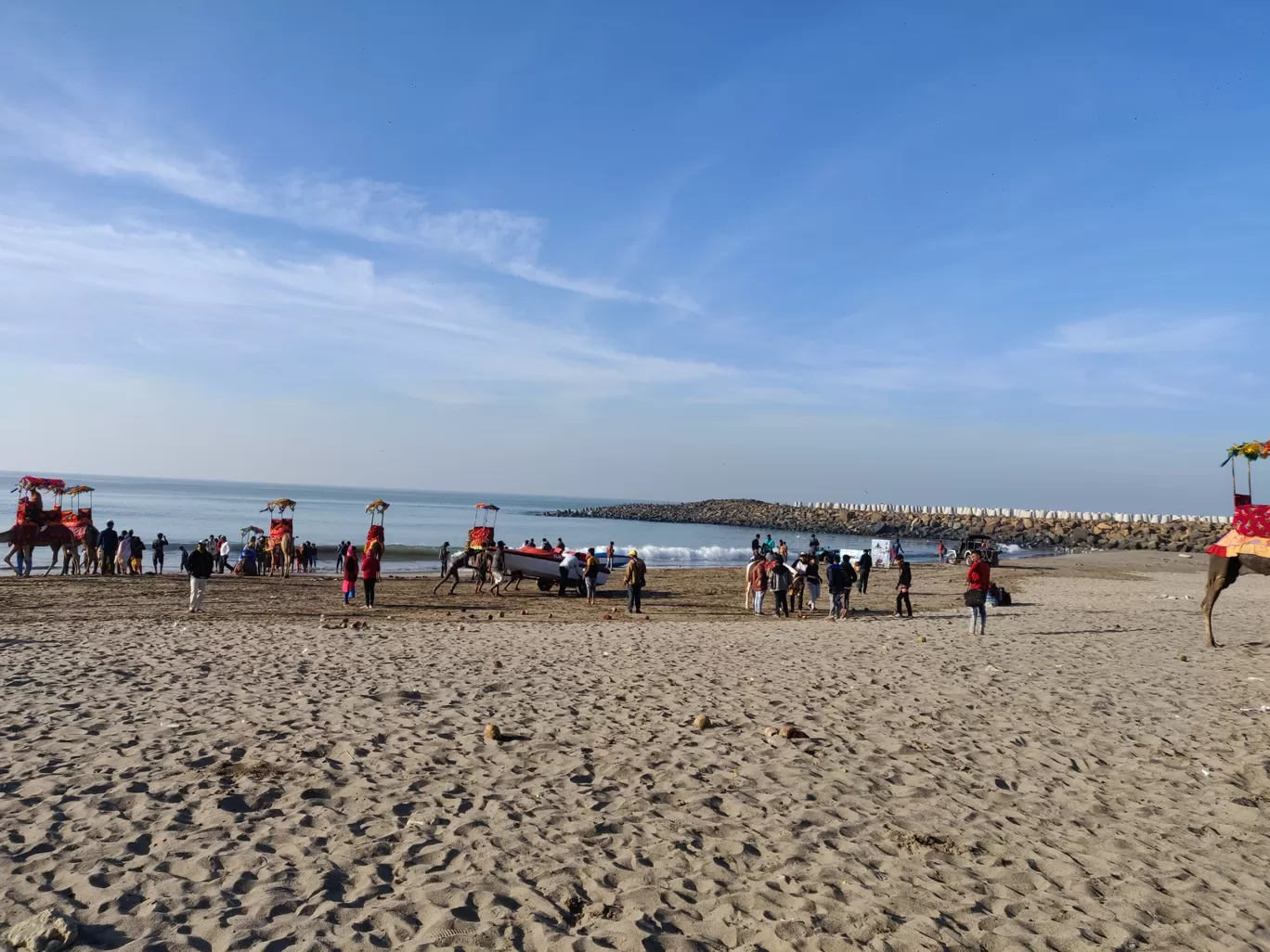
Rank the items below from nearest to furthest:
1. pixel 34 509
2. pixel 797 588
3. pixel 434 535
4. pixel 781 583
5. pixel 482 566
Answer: pixel 781 583, pixel 797 588, pixel 482 566, pixel 34 509, pixel 434 535

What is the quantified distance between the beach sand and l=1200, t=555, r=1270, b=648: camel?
3.66ft

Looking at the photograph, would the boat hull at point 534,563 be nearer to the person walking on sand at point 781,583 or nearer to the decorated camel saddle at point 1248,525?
the person walking on sand at point 781,583

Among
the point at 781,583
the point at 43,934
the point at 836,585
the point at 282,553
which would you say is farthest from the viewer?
the point at 282,553

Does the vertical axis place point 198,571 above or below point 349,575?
above

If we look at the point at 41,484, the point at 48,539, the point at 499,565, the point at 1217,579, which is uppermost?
the point at 41,484

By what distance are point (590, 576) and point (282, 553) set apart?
13595 millimetres

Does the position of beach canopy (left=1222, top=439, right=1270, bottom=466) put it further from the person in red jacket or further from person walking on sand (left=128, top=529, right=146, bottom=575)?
person walking on sand (left=128, top=529, right=146, bottom=575)

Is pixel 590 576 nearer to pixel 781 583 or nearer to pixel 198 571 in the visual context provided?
pixel 781 583

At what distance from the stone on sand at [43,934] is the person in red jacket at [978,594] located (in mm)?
14212

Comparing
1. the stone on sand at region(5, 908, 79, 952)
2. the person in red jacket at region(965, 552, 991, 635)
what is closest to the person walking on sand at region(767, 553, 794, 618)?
the person in red jacket at region(965, 552, 991, 635)

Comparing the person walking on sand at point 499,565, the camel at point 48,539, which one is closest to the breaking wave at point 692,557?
the person walking on sand at point 499,565

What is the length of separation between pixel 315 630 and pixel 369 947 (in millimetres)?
11497

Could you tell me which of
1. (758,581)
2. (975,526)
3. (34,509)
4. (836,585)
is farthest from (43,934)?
(975,526)

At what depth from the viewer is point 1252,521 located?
1318cm
